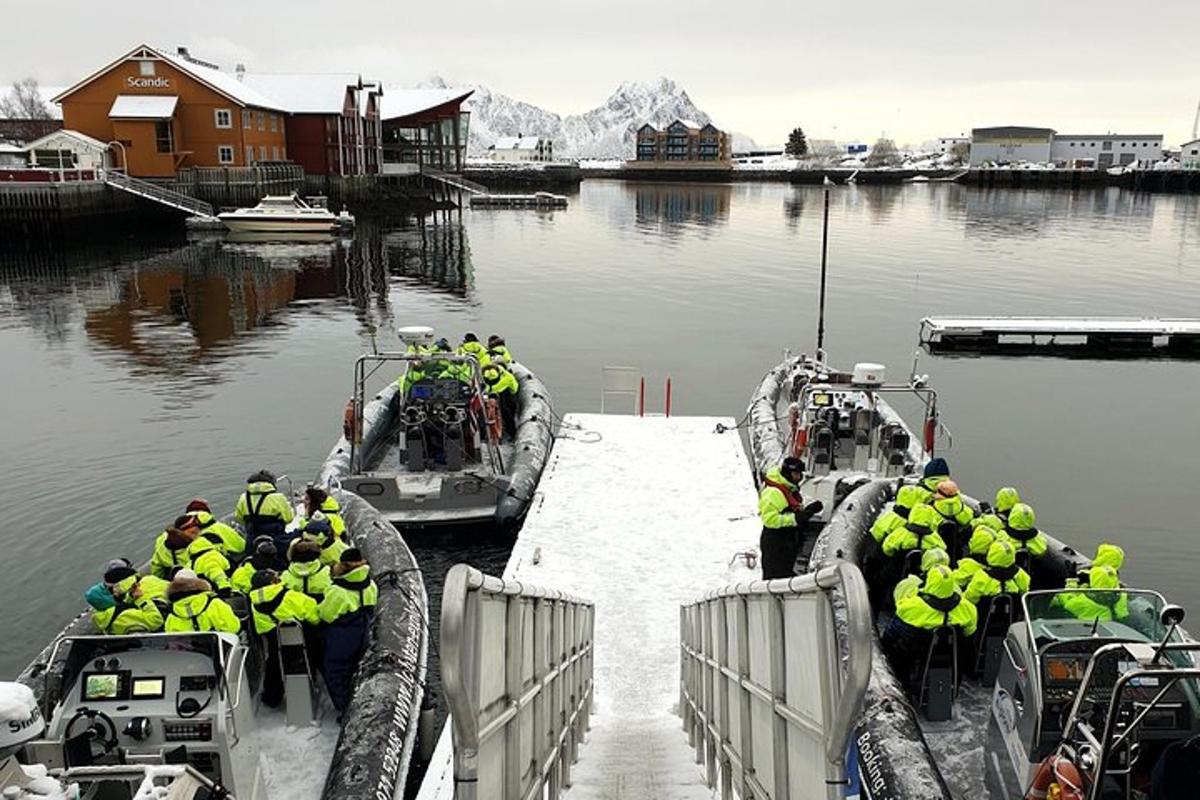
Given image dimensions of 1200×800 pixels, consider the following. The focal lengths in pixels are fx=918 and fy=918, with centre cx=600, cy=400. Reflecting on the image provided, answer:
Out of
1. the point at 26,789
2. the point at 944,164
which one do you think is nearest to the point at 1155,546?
the point at 26,789

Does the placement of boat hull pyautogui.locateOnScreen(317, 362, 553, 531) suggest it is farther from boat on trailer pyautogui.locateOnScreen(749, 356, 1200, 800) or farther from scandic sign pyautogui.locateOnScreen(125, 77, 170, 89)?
scandic sign pyautogui.locateOnScreen(125, 77, 170, 89)

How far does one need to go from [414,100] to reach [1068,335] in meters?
60.7

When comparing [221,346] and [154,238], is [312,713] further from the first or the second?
[154,238]

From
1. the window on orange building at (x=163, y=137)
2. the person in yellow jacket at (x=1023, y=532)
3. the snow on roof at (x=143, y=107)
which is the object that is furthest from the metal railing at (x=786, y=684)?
the window on orange building at (x=163, y=137)

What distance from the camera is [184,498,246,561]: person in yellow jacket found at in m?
7.71

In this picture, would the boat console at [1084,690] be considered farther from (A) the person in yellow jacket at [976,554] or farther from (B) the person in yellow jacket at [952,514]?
(B) the person in yellow jacket at [952,514]

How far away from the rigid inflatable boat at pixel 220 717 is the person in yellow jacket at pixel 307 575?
34cm

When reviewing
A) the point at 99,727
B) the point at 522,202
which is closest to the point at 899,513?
the point at 99,727

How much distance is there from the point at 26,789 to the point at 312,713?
11.6 ft

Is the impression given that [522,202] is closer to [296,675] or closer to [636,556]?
[636,556]

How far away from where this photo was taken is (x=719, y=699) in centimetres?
483

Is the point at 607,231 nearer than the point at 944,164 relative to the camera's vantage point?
Yes

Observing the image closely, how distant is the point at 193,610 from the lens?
597 centimetres

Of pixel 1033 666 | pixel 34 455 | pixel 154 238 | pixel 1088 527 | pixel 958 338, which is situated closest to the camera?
pixel 1033 666
